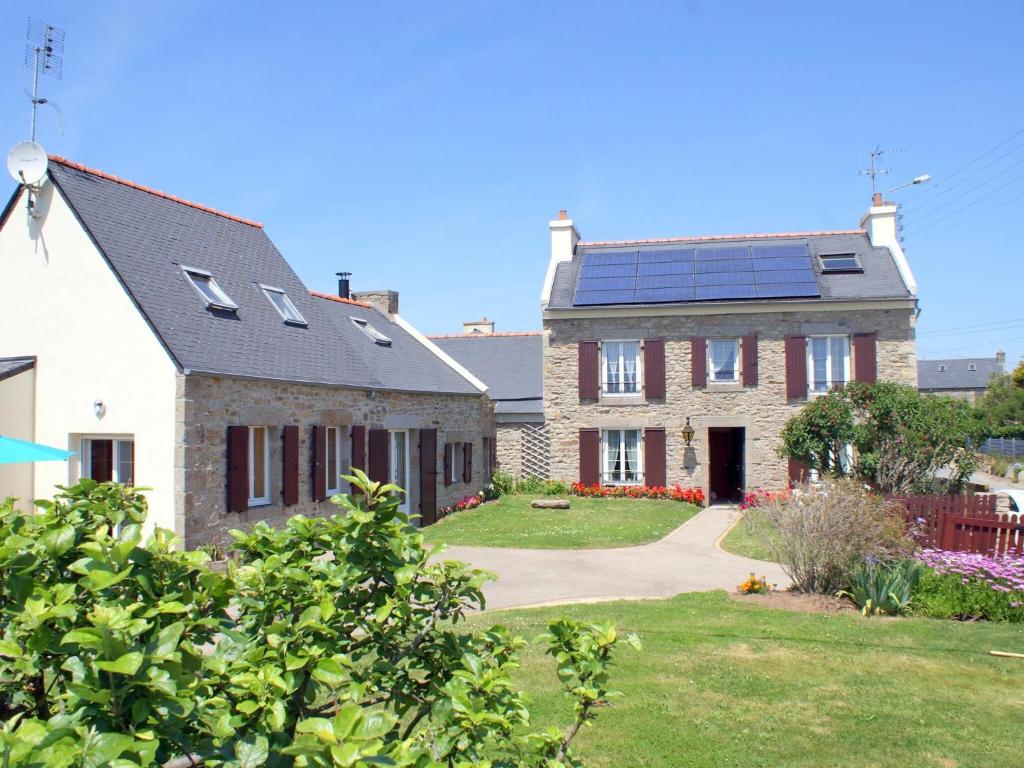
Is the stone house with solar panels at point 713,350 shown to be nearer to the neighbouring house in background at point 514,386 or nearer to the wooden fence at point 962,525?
the neighbouring house in background at point 514,386

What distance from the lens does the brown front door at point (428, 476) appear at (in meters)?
18.8

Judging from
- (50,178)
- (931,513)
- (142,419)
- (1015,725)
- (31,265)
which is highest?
(50,178)

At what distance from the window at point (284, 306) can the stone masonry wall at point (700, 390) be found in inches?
358

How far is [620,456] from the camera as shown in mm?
23359

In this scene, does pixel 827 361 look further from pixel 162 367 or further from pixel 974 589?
pixel 162 367

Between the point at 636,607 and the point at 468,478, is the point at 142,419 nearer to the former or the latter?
the point at 636,607

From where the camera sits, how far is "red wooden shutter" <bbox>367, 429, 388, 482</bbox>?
16.5 metres

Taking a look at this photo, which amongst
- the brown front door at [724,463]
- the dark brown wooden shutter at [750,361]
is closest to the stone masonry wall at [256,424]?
the dark brown wooden shutter at [750,361]

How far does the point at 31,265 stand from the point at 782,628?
477 inches

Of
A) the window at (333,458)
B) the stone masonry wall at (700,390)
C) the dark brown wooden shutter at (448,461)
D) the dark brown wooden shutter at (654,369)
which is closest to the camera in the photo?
the window at (333,458)

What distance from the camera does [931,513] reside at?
1117 centimetres

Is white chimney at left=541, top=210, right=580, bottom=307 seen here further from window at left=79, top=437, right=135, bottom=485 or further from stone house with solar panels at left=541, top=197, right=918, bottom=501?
window at left=79, top=437, right=135, bottom=485

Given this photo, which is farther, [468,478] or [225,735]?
[468,478]

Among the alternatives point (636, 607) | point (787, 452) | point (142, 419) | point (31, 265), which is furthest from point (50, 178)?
point (787, 452)
